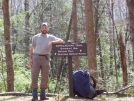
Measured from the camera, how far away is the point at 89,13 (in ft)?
33.4

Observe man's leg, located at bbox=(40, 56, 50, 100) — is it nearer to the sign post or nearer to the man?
the man

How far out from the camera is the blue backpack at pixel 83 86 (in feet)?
20.4

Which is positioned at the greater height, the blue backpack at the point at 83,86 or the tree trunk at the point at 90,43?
the tree trunk at the point at 90,43

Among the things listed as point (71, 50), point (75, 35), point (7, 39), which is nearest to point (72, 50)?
point (71, 50)

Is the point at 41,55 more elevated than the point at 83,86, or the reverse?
the point at 41,55

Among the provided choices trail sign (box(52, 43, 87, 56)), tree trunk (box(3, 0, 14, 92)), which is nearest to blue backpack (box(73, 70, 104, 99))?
trail sign (box(52, 43, 87, 56))

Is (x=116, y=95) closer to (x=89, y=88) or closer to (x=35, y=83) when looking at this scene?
(x=89, y=88)

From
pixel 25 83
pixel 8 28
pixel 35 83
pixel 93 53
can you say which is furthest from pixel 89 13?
pixel 25 83

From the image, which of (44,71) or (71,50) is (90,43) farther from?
(44,71)

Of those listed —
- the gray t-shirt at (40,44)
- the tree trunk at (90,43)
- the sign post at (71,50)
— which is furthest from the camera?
the tree trunk at (90,43)

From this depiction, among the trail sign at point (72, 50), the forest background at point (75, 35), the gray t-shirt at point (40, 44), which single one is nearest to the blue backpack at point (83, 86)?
the trail sign at point (72, 50)

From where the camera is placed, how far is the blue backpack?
622 cm

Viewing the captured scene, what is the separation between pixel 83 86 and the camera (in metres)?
6.27

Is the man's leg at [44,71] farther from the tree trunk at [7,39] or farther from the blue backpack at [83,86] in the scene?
the tree trunk at [7,39]
